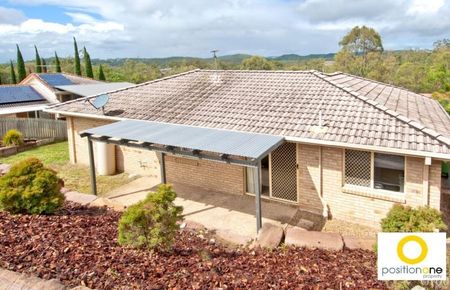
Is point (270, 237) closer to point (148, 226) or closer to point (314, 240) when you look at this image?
point (314, 240)

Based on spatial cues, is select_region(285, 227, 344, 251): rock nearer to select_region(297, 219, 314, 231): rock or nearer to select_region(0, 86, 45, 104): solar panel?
select_region(297, 219, 314, 231): rock

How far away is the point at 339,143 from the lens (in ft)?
40.5

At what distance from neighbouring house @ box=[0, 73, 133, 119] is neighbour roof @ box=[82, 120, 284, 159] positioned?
2086 centimetres

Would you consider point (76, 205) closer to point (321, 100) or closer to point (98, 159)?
point (98, 159)

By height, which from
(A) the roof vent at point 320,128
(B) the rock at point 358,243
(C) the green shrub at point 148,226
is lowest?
(B) the rock at point 358,243

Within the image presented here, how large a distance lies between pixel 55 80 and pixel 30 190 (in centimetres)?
3460

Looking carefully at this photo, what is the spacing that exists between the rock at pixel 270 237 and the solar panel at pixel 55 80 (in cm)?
3558

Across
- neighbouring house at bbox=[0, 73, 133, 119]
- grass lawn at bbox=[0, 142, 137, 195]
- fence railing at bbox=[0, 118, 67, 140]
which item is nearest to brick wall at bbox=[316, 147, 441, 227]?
grass lawn at bbox=[0, 142, 137, 195]

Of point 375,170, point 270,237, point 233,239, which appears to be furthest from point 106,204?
point 375,170

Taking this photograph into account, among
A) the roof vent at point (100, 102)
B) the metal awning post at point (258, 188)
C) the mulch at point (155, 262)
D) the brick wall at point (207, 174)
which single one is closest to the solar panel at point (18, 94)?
the roof vent at point (100, 102)

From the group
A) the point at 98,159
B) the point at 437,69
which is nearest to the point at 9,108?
the point at 98,159

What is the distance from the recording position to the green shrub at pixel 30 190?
10.1 metres

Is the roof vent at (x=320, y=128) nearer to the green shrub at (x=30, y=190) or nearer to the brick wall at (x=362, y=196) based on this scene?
the brick wall at (x=362, y=196)

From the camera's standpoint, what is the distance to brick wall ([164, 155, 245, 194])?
16062 mm
